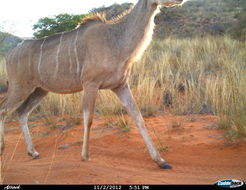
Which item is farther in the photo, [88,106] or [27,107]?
[27,107]

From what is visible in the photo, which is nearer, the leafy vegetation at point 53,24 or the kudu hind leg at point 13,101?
the kudu hind leg at point 13,101

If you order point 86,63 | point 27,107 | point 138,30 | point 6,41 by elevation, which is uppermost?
point 138,30

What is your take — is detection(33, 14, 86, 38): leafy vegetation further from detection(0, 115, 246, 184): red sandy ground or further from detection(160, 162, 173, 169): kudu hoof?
detection(160, 162, 173, 169): kudu hoof

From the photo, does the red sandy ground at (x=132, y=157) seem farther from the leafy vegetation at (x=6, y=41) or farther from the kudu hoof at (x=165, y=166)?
the leafy vegetation at (x=6, y=41)

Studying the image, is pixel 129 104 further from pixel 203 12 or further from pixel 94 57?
pixel 203 12

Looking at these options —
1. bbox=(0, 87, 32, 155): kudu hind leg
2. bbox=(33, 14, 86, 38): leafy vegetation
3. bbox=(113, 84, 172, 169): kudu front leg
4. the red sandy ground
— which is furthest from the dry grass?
bbox=(33, 14, 86, 38): leafy vegetation

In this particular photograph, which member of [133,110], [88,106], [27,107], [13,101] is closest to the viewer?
[88,106]

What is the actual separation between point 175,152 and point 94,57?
2.23 m

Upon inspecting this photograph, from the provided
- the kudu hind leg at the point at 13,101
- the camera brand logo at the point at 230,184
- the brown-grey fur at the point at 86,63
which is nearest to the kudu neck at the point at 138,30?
the brown-grey fur at the point at 86,63

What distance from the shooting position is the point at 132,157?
6047 millimetres

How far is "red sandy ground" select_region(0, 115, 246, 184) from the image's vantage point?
4730 mm

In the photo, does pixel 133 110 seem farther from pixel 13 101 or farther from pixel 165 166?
pixel 13 101

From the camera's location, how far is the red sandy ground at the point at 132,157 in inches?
186

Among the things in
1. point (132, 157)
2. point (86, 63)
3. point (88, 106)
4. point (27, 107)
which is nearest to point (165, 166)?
point (132, 157)
